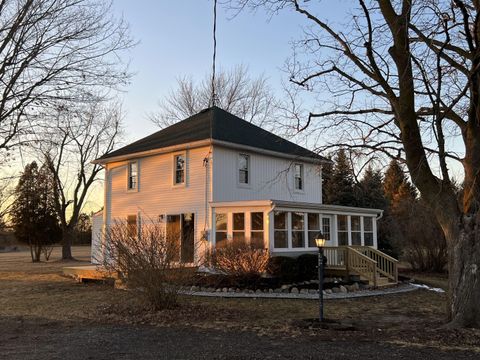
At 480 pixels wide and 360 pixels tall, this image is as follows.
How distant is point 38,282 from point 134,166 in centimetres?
637

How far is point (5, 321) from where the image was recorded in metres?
10.5

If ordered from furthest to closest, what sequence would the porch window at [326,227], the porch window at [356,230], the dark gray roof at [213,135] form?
1. the porch window at [356,230]
2. the porch window at [326,227]
3. the dark gray roof at [213,135]

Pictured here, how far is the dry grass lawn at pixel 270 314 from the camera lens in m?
8.50

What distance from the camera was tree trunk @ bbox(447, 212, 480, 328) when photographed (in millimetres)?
8938

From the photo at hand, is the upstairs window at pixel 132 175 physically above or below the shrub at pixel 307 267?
above

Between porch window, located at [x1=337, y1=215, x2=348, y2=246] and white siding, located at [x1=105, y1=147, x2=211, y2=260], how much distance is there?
18.6 feet

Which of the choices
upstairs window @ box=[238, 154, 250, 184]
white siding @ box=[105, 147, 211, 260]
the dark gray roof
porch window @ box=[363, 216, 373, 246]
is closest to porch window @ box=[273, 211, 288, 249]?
the dark gray roof

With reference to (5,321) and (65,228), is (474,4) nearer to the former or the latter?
(5,321)

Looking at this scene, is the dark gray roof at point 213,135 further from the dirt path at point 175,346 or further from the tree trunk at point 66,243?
the tree trunk at point 66,243

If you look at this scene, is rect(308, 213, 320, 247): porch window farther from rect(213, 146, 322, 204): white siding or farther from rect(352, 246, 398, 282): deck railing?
rect(352, 246, 398, 282): deck railing

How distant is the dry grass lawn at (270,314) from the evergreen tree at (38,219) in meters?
19.5

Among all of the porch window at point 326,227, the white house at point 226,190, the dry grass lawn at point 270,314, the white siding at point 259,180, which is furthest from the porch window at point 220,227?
the dry grass lawn at point 270,314

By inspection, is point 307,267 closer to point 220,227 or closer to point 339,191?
point 220,227

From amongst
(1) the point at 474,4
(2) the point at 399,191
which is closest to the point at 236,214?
(1) the point at 474,4
